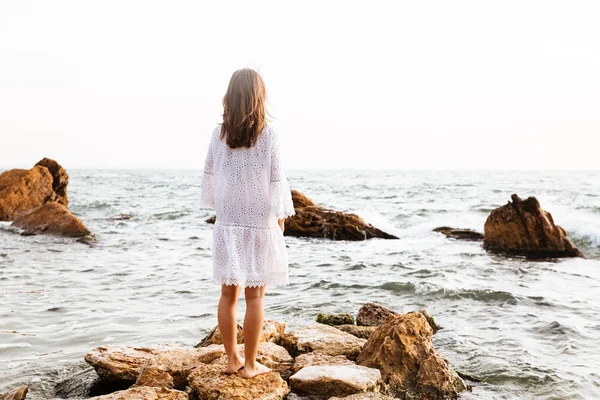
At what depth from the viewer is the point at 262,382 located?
12.3 feet

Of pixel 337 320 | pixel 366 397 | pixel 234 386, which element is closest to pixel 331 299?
pixel 337 320

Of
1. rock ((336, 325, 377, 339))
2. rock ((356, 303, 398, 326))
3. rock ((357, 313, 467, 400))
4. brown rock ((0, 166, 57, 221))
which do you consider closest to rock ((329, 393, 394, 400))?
rock ((357, 313, 467, 400))

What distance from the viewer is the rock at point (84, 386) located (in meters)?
4.20

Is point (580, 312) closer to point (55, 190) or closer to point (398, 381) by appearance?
point (398, 381)

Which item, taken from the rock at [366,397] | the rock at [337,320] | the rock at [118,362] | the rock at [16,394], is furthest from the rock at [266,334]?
the rock at [16,394]

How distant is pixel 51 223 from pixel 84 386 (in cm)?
1046

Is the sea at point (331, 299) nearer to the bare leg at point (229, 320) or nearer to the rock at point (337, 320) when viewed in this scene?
the rock at point (337, 320)

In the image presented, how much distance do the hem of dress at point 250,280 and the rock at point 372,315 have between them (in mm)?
2457

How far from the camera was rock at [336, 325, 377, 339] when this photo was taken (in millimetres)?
5344

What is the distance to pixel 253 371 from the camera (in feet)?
12.5

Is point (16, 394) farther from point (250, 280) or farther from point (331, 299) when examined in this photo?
point (331, 299)

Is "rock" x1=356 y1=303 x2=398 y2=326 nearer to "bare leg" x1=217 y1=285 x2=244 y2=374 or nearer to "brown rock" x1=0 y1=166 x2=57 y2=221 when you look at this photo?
"bare leg" x1=217 y1=285 x2=244 y2=374

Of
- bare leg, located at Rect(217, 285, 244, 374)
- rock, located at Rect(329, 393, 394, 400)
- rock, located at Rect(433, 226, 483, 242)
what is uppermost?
bare leg, located at Rect(217, 285, 244, 374)

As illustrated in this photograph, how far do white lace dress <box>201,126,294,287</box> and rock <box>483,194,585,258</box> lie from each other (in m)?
8.85
